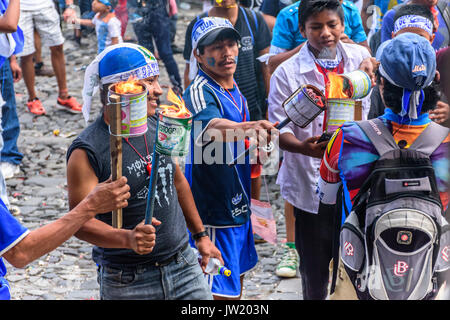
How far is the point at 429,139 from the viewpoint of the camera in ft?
10.5

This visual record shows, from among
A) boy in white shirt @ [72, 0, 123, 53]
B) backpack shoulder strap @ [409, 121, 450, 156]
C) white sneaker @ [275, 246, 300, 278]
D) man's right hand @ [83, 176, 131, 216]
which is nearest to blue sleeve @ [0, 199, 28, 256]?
man's right hand @ [83, 176, 131, 216]

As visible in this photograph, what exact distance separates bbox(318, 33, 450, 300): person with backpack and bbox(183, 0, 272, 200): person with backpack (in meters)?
3.10

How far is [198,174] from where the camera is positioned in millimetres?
4430

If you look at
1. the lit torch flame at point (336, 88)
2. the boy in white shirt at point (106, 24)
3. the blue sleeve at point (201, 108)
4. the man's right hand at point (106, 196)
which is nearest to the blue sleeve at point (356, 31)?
the lit torch flame at point (336, 88)

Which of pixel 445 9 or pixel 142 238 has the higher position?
pixel 445 9

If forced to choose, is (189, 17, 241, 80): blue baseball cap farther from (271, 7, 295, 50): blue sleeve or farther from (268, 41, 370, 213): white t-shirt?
(271, 7, 295, 50): blue sleeve

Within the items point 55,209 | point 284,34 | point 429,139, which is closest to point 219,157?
point 429,139

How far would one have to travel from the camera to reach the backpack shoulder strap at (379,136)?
10.4 feet

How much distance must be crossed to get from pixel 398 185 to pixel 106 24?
645 cm

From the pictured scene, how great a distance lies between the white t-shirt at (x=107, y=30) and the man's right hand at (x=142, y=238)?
5846 mm

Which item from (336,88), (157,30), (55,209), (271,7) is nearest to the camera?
(336,88)

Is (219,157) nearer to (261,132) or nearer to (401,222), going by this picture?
(261,132)
